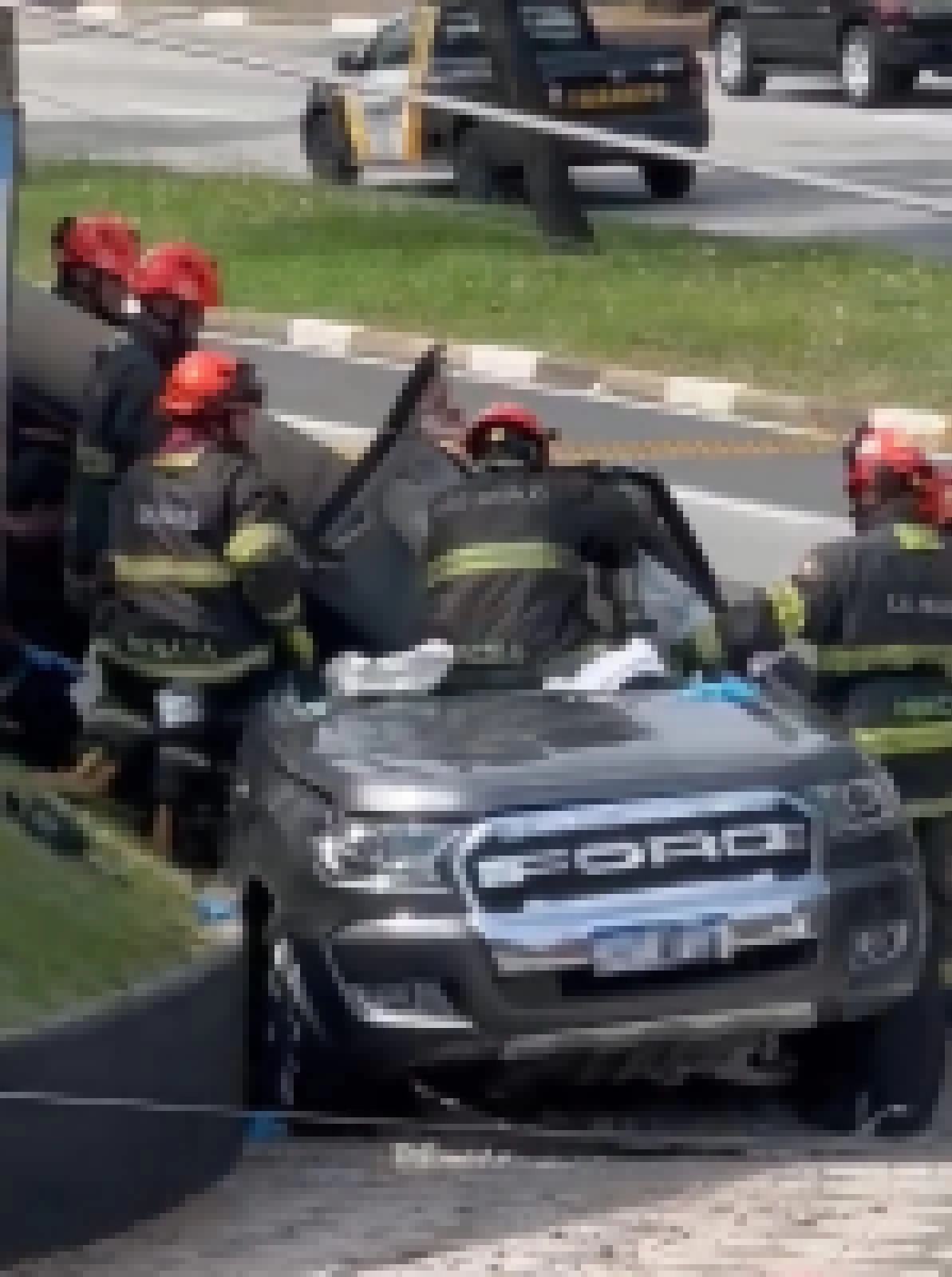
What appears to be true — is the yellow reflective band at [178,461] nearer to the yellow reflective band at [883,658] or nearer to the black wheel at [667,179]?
the yellow reflective band at [883,658]

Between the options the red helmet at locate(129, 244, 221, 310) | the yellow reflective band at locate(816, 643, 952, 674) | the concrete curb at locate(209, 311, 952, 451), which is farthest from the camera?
the concrete curb at locate(209, 311, 952, 451)

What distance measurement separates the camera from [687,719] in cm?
784

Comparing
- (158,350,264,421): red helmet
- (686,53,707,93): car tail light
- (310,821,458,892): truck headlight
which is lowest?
(686,53,707,93): car tail light

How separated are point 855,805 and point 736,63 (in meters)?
30.7

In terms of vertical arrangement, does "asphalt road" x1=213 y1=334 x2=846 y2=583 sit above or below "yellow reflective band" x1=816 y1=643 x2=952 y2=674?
below

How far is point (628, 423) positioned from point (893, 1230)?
1274 cm

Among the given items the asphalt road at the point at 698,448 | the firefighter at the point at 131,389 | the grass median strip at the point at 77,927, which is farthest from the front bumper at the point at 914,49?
the grass median strip at the point at 77,927

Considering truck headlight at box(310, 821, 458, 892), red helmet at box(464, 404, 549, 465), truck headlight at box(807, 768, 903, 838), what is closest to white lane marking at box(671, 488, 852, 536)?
red helmet at box(464, 404, 549, 465)

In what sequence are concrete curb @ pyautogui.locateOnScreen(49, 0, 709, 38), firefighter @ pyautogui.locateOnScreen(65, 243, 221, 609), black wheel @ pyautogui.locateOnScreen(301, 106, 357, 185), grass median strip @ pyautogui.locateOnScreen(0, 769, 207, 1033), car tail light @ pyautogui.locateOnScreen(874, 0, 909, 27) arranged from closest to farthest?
grass median strip @ pyautogui.locateOnScreen(0, 769, 207, 1033)
firefighter @ pyautogui.locateOnScreen(65, 243, 221, 609)
black wheel @ pyautogui.locateOnScreen(301, 106, 357, 185)
car tail light @ pyautogui.locateOnScreen(874, 0, 909, 27)
concrete curb @ pyautogui.locateOnScreen(49, 0, 709, 38)

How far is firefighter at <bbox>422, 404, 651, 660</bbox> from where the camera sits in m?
8.70

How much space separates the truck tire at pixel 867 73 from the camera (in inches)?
1385

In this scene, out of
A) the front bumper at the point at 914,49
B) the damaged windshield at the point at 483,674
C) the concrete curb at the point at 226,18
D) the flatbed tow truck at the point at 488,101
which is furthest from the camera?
the concrete curb at the point at 226,18

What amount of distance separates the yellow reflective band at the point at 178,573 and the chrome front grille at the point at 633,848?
2.02 metres

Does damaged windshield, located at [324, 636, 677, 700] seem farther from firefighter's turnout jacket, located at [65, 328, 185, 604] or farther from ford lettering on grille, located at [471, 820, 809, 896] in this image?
firefighter's turnout jacket, located at [65, 328, 185, 604]
